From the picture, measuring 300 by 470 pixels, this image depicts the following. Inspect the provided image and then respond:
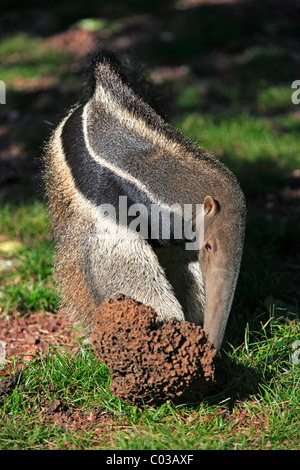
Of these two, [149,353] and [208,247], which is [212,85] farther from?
[149,353]

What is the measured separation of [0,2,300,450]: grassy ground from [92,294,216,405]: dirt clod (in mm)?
188

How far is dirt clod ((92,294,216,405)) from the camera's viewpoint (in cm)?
378

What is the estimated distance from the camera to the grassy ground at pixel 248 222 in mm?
3916

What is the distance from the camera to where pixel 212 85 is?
10688mm

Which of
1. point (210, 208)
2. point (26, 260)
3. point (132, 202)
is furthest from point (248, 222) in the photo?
point (210, 208)

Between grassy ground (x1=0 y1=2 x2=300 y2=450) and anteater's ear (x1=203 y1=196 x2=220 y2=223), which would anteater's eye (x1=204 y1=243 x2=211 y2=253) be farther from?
grassy ground (x1=0 y1=2 x2=300 y2=450)

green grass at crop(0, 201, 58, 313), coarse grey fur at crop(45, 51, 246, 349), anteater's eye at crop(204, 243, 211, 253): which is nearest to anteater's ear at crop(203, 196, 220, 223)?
coarse grey fur at crop(45, 51, 246, 349)

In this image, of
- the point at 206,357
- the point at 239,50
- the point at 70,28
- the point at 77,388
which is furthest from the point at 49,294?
the point at 70,28

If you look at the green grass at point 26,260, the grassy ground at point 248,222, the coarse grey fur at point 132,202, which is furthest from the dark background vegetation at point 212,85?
the coarse grey fur at point 132,202

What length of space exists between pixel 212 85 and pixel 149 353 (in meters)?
7.73

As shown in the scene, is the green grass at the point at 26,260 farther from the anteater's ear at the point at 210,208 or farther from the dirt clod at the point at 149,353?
the anteater's ear at the point at 210,208
